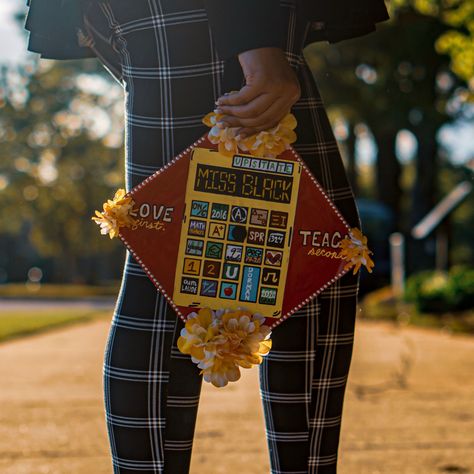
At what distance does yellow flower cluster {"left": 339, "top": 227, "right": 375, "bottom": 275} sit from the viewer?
1.61 meters

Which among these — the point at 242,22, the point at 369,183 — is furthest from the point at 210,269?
the point at 369,183

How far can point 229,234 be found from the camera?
1582mm

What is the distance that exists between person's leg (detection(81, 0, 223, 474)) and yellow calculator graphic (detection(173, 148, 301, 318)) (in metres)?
0.08

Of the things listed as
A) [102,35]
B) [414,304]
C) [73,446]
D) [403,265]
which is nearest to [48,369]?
[73,446]

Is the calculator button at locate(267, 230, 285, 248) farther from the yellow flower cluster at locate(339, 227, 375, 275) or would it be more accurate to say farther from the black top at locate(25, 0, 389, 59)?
the black top at locate(25, 0, 389, 59)

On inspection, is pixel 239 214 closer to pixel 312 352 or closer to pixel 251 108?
pixel 251 108

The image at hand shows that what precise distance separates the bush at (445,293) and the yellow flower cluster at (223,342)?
12329 mm

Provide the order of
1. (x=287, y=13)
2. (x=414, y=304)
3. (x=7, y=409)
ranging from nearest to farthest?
1. (x=287, y=13)
2. (x=7, y=409)
3. (x=414, y=304)

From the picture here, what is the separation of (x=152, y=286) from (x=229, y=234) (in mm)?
165

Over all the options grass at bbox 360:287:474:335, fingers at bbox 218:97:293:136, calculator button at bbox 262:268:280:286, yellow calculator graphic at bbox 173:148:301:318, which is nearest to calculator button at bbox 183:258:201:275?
yellow calculator graphic at bbox 173:148:301:318

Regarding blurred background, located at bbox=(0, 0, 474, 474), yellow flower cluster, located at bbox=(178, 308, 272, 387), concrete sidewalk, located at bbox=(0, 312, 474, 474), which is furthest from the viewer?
blurred background, located at bbox=(0, 0, 474, 474)

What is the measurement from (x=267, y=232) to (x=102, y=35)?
0.51m

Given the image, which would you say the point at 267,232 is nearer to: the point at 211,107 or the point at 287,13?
the point at 211,107

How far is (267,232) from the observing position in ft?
5.23
